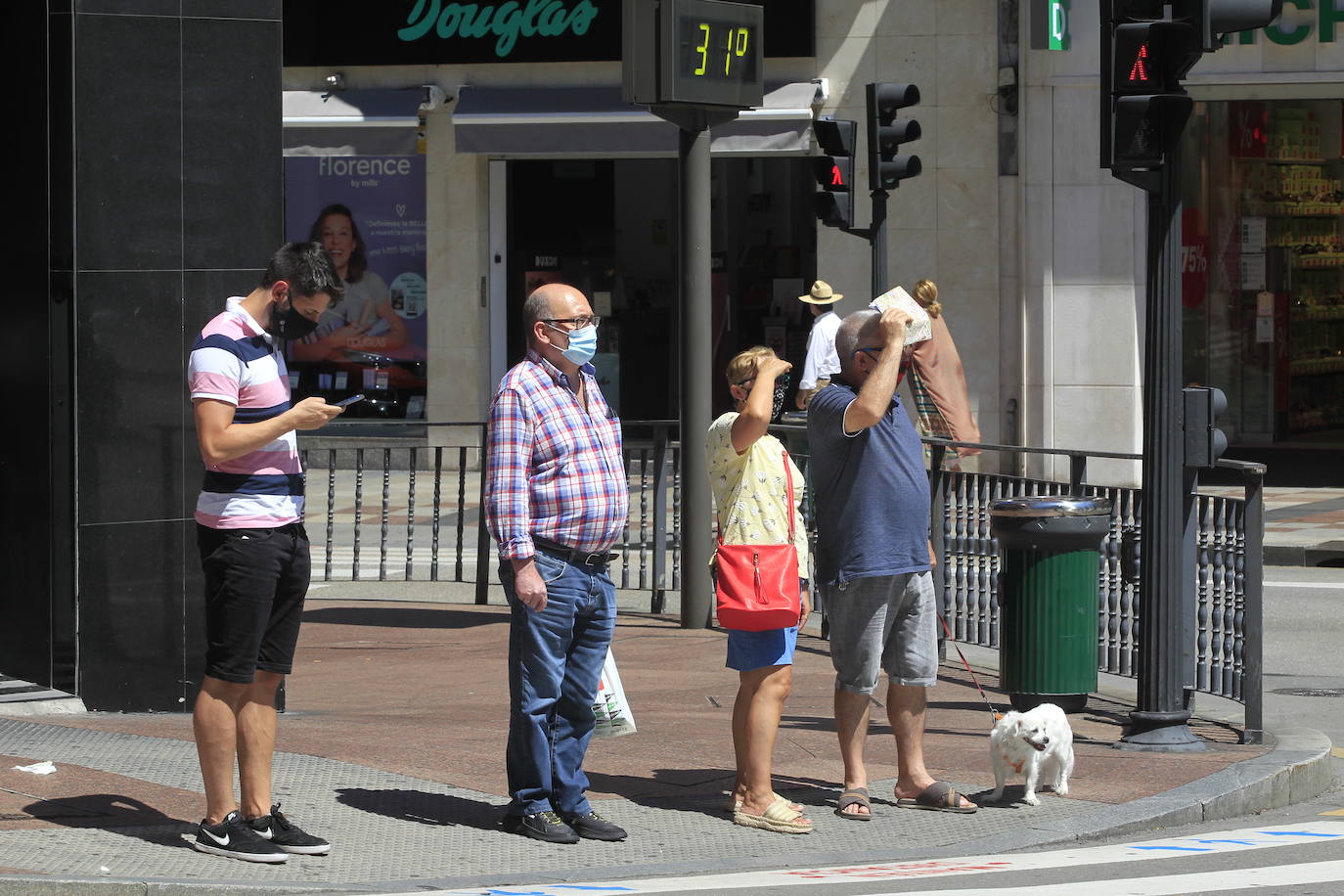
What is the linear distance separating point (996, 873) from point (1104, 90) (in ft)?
11.3

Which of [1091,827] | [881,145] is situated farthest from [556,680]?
[881,145]

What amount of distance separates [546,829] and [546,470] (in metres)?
1.17

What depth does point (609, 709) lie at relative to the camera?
650cm

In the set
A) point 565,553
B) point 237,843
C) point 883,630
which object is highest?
point 565,553

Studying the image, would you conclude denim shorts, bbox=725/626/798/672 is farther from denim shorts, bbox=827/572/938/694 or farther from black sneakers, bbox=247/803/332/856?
black sneakers, bbox=247/803/332/856

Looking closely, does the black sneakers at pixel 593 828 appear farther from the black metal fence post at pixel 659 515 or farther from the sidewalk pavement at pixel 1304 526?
the sidewalk pavement at pixel 1304 526

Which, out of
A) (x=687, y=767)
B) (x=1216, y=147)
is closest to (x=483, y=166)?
(x=1216, y=147)

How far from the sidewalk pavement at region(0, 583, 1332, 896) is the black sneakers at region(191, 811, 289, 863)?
47mm

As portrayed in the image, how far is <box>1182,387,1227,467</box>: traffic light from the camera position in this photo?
784 cm

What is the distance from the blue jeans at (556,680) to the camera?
618 centimetres

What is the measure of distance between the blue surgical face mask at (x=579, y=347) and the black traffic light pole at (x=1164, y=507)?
2685 millimetres

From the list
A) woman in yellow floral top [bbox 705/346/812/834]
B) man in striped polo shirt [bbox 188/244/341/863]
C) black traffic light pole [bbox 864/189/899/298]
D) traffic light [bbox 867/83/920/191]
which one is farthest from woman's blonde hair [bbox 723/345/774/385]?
traffic light [bbox 867/83/920/191]

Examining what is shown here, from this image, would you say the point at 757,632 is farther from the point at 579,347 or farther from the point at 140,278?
the point at 140,278

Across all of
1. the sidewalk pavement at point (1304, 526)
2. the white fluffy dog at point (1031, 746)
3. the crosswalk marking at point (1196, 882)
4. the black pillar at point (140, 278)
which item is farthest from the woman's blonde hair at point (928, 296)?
the crosswalk marking at point (1196, 882)
